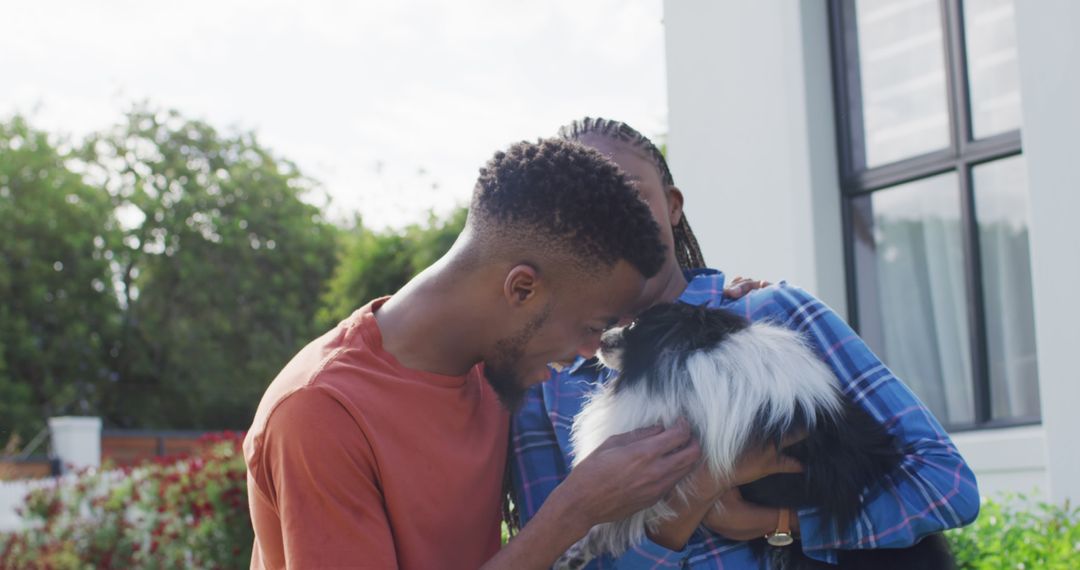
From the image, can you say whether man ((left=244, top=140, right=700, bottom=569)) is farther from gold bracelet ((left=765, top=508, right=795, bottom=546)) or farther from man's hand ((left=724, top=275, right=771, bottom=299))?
man's hand ((left=724, top=275, right=771, bottom=299))

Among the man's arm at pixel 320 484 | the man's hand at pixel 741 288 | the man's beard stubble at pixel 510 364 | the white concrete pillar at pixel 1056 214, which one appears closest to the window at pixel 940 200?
the white concrete pillar at pixel 1056 214

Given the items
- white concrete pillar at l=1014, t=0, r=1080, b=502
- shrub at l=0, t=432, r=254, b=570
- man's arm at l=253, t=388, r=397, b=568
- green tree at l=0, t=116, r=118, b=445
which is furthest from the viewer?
green tree at l=0, t=116, r=118, b=445

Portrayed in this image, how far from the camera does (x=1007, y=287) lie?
21.2 feet

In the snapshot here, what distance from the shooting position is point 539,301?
2469 mm

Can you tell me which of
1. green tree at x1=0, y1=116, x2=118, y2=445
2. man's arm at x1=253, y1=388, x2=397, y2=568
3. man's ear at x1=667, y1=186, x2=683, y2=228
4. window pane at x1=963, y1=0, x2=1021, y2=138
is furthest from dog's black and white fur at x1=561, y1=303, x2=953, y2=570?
green tree at x1=0, y1=116, x2=118, y2=445

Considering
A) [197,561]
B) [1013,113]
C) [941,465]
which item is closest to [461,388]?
[941,465]

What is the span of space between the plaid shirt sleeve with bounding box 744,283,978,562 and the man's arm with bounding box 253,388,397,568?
955 millimetres

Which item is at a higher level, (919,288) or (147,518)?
(919,288)

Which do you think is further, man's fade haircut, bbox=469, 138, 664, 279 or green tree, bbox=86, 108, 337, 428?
green tree, bbox=86, 108, 337, 428

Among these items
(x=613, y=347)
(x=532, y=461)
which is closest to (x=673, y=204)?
(x=613, y=347)

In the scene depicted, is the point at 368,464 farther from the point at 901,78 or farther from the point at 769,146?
the point at 901,78

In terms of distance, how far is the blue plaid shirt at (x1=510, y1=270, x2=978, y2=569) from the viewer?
2385 mm

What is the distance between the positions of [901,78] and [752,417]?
15.5 feet

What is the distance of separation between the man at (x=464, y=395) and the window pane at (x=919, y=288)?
4.58 meters
